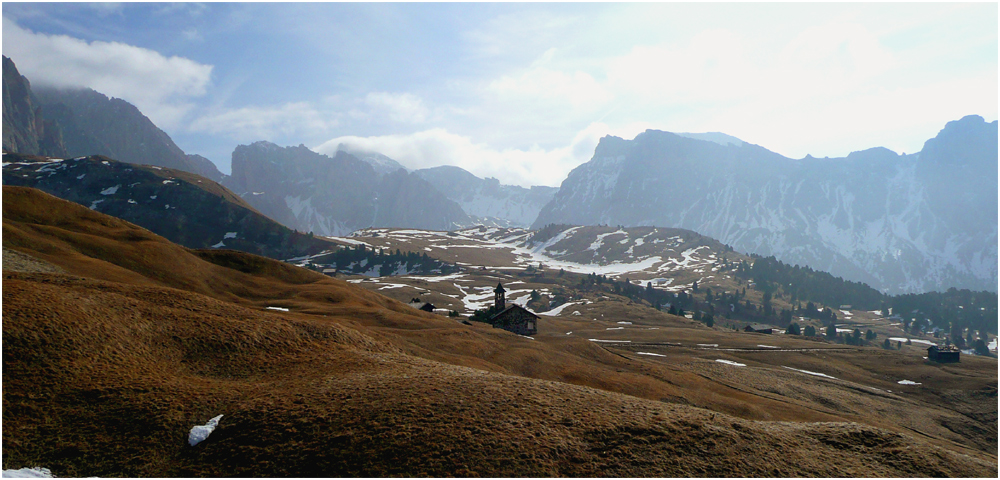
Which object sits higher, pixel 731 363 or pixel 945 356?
pixel 945 356

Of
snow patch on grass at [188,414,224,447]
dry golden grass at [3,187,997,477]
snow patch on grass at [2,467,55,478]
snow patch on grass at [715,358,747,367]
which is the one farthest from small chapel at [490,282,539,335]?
snow patch on grass at [2,467,55,478]

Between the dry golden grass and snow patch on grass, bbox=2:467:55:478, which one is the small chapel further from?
snow patch on grass, bbox=2:467:55:478

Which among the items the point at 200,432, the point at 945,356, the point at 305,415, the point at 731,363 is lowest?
the point at 731,363

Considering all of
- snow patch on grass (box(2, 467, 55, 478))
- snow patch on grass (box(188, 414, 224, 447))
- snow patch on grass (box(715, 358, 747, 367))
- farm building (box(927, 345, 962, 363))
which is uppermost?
snow patch on grass (box(188, 414, 224, 447))

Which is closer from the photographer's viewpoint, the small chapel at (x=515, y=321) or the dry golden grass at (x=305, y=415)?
the dry golden grass at (x=305, y=415)

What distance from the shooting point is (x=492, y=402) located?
2548 centimetres

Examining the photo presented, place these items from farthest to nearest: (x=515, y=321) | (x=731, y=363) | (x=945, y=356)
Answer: (x=945, y=356) < (x=515, y=321) < (x=731, y=363)

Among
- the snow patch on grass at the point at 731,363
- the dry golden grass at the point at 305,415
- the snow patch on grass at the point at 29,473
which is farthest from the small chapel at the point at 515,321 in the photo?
the snow patch on grass at the point at 29,473

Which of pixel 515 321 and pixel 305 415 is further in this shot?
pixel 515 321

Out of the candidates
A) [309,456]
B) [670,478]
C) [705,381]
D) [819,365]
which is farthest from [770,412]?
[819,365]

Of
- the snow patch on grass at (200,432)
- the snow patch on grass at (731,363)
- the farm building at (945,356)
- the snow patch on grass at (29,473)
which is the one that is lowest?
the snow patch on grass at (731,363)

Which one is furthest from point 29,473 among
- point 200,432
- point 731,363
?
point 731,363

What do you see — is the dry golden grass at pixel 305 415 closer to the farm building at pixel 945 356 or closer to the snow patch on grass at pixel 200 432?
the snow patch on grass at pixel 200 432

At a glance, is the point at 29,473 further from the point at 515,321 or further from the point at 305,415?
the point at 515,321
